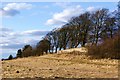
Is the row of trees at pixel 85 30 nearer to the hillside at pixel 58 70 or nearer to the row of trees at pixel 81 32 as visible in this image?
the row of trees at pixel 81 32

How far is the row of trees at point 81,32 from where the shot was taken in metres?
57.9

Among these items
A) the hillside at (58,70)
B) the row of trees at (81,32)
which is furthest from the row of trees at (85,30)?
the hillside at (58,70)

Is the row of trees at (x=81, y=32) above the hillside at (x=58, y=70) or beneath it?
above

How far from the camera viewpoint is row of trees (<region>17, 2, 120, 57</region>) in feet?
190

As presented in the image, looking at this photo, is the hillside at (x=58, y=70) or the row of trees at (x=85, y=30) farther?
the row of trees at (x=85, y=30)

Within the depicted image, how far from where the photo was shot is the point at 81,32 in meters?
64.0

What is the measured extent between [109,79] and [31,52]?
56.7 m

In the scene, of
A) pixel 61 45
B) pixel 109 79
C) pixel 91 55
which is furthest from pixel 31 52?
pixel 109 79

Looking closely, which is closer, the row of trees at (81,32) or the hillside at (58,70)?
the hillside at (58,70)

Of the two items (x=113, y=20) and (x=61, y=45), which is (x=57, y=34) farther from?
(x=113, y=20)

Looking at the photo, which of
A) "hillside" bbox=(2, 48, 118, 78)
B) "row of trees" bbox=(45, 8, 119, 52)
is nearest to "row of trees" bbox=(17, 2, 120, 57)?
"row of trees" bbox=(45, 8, 119, 52)

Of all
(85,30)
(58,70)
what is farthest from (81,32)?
(58,70)

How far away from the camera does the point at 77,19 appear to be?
65.7m

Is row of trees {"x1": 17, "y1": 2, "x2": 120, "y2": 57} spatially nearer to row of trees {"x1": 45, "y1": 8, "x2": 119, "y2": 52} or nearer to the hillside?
row of trees {"x1": 45, "y1": 8, "x2": 119, "y2": 52}
